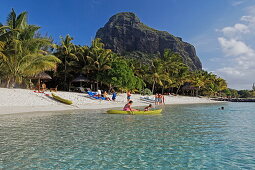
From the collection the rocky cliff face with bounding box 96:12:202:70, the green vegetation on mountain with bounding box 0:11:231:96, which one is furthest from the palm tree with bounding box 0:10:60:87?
the rocky cliff face with bounding box 96:12:202:70

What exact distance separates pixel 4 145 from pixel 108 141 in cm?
317

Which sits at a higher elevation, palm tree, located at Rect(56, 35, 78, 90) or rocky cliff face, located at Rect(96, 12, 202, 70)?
rocky cliff face, located at Rect(96, 12, 202, 70)

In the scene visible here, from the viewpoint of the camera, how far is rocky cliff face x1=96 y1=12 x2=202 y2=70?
113 m

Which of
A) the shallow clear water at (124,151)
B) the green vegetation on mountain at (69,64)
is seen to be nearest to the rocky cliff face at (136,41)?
the green vegetation on mountain at (69,64)

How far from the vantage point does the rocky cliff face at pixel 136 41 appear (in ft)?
370

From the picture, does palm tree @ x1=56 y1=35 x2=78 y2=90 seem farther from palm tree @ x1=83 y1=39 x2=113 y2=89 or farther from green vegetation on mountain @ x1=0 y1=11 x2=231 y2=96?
palm tree @ x1=83 y1=39 x2=113 y2=89

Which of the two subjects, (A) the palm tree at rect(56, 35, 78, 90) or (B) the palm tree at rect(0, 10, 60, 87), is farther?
(A) the palm tree at rect(56, 35, 78, 90)

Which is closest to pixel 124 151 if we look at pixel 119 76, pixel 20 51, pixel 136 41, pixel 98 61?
pixel 20 51

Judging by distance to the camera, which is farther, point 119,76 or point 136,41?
point 136,41

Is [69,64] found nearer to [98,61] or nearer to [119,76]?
[98,61]

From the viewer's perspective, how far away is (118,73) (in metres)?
28.9

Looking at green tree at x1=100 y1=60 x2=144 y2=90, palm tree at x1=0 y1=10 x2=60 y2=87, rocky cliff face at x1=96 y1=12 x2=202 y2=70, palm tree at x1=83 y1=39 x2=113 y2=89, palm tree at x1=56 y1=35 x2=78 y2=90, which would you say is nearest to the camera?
palm tree at x1=0 y1=10 x2=60 y2=87

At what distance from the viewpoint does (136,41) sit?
11600 centimetres

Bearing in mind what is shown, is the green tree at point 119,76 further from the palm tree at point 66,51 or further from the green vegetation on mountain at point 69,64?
the palm tree at point 66,51
